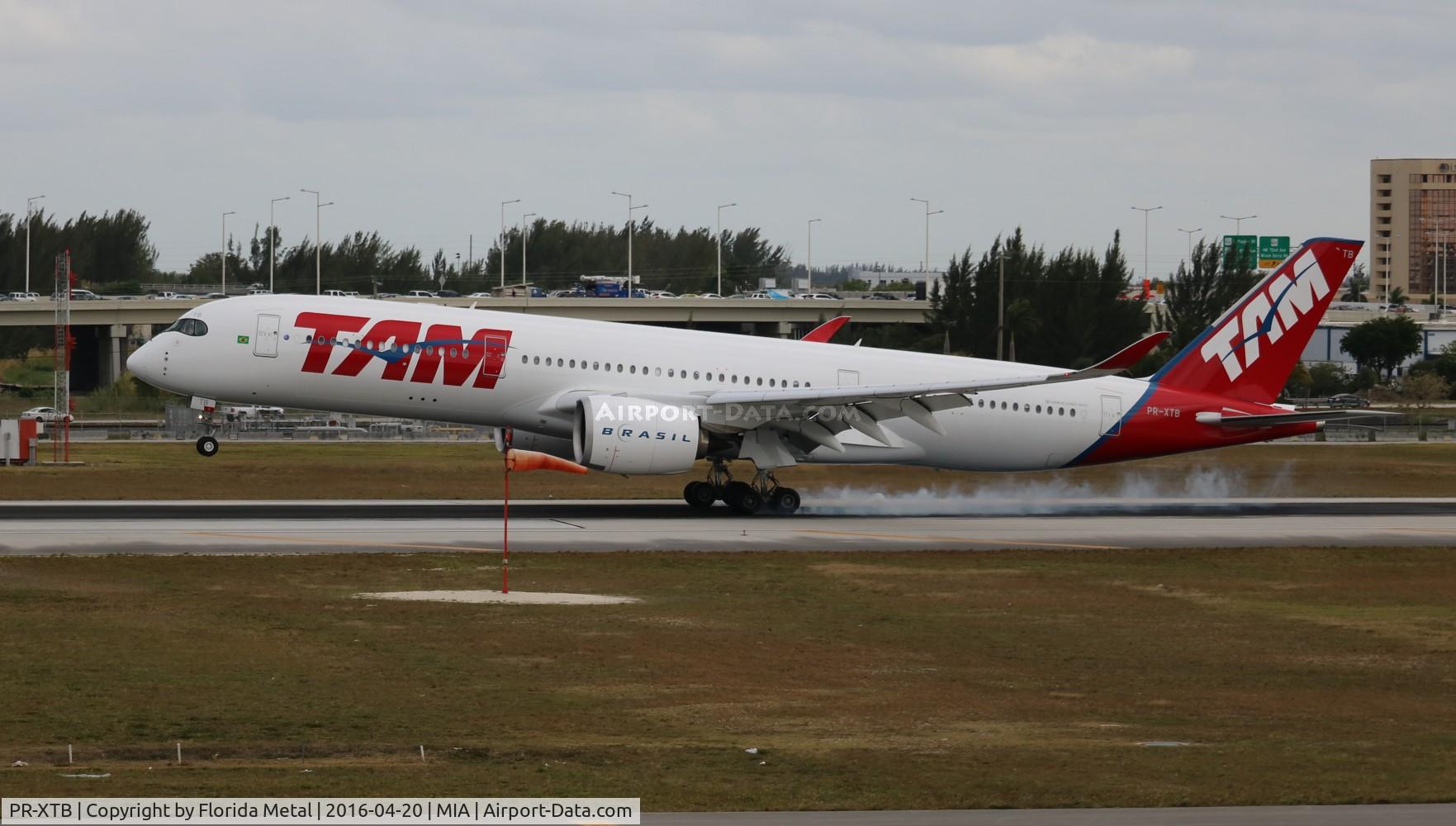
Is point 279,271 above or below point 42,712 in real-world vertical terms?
above

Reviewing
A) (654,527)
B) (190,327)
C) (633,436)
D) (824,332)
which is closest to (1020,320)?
(824,332)

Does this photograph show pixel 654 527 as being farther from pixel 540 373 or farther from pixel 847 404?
pixel 847 404

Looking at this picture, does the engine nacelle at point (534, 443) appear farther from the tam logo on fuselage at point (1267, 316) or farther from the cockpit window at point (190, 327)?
the tam logo on fuselage at point (1267, 316)

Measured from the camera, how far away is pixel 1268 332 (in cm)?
4322

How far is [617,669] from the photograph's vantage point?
20.9 m

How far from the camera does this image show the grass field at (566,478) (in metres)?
48.3

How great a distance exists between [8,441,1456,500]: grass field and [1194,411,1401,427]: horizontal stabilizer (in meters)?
6.11

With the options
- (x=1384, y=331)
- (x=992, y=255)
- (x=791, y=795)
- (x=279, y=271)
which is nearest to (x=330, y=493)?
(x=791, y=795)

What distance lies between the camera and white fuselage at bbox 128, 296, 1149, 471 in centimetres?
3891

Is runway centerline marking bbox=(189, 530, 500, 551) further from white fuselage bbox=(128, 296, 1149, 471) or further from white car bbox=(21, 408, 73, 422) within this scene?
white car bbox=(21, 408, 73, 422)


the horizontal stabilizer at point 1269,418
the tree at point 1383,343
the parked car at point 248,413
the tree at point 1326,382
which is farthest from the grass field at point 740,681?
the tree at point 1383,343

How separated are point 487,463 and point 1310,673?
42.7 m

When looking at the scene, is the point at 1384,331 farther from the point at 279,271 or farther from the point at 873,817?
the point at 873,817

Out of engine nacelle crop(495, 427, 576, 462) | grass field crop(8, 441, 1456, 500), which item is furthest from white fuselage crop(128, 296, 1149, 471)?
grass field crop(8, 441, 1456, 500)
